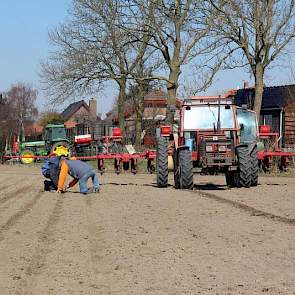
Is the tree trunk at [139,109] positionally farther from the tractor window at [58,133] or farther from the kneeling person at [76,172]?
the kneeling person at [76,172]

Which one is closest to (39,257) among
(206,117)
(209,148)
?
(209,148)

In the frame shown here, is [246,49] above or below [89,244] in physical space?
above

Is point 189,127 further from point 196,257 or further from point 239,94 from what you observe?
point 239,94

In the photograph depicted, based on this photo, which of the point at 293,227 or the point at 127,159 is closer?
the point at 293,227

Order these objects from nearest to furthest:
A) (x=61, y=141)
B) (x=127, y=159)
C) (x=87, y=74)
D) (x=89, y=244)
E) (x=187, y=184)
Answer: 1. (x=89, y=244)
2. (x=187, y=184)
3. (x=127, y=159)
4. (x=87, y=74)
5. (x=61, y=141)

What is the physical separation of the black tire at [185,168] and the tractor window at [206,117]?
140 cm

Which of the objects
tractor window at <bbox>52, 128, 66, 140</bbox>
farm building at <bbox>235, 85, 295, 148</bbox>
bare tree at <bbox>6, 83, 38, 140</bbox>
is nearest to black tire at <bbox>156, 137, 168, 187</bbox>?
farm building at <bbox>235, 85, 295, 148</bbox>

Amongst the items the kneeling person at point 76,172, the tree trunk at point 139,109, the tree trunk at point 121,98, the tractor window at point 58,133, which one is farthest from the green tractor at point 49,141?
the kneeling person at point 76,172

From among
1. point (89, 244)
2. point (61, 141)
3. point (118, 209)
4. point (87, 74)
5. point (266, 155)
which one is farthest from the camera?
point (61, 141)

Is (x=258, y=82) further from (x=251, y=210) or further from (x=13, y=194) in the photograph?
(x=251, y=210)

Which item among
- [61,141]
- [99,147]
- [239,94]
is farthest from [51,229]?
[239,94]

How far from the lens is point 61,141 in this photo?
4253 cm

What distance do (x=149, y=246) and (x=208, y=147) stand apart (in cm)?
913

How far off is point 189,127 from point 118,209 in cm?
586
